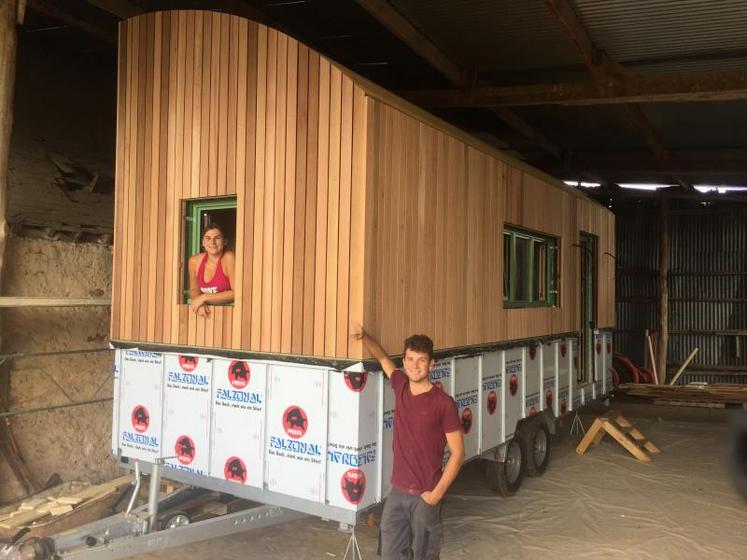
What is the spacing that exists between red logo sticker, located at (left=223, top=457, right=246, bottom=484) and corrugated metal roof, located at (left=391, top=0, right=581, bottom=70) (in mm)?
4771

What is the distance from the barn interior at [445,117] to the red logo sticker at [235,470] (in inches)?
39.5

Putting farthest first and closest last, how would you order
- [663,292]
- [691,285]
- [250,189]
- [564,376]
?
[691,285]
[663,292]
[564,376]
[250,189]

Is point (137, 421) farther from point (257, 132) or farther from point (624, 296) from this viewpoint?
point (624, 296)

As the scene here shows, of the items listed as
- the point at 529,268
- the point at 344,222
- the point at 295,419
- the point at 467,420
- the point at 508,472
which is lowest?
the point at 508,472

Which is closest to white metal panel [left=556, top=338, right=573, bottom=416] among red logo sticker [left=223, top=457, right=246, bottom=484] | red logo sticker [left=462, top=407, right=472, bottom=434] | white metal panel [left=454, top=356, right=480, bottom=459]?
white metal panel [left=454, top=356, right=480, bottom=459]

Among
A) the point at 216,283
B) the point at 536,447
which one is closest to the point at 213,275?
the point at 216,283

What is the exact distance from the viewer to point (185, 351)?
530 centimetres

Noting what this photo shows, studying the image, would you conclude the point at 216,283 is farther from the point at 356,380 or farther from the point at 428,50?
the point at 428,50

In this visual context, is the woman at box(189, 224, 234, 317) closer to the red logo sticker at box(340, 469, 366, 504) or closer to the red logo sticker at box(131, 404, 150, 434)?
the red logo sticker at box(131, 404, 150, 434)

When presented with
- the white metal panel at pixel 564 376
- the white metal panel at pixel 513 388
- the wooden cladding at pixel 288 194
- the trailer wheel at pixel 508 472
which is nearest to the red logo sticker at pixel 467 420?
the wooden cladding at pixel 288 194

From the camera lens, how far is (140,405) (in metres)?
5.52

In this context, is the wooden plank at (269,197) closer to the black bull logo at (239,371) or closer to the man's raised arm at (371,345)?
the black bull logo at (239,371)

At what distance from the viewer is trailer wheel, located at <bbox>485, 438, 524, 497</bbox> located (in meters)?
6.98

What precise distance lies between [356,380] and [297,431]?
630 mm
